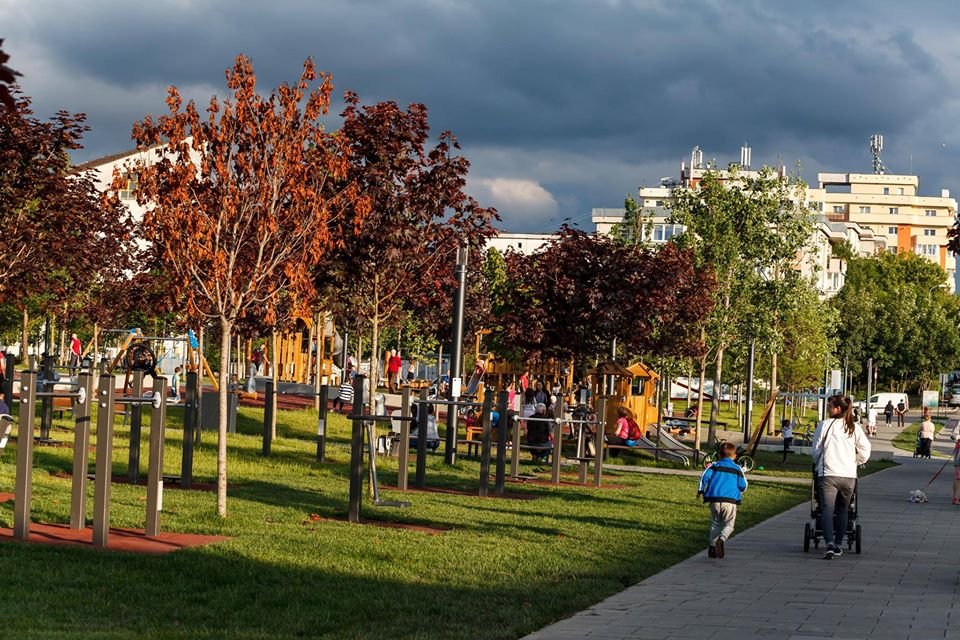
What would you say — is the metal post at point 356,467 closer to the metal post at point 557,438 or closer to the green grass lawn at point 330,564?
the green grass lawn at point 330,564

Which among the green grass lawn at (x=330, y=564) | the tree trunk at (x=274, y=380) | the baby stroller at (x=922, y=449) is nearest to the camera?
the green grass lawn at (x=330, y=564)

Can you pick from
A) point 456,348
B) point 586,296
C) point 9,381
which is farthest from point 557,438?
point 586,296

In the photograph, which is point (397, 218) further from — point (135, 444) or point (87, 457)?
point (87, 457)

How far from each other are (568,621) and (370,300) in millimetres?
19206

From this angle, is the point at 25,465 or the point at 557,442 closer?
the point at 25,465

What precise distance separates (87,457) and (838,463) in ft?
23.8

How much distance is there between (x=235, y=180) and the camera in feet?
47.2

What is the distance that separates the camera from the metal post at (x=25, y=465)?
462 inches

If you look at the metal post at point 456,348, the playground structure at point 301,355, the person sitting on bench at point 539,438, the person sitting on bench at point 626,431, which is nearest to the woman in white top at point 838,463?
the metal post at point 456,348

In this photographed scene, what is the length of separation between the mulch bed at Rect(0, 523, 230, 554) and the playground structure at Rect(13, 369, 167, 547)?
0.10 meters

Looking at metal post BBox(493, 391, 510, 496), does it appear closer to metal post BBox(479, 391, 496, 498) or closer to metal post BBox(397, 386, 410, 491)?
metal post BBox(479, 391, 496, 498)

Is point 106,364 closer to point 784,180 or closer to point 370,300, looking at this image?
point 370,300

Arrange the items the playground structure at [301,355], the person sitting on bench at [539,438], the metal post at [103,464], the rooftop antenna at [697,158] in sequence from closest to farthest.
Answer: the metal post at [103,464], the person sitting on bench at [539,438], the playground structure at [301,355], the rooftop antenna at [697,158]

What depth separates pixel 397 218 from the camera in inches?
1056
